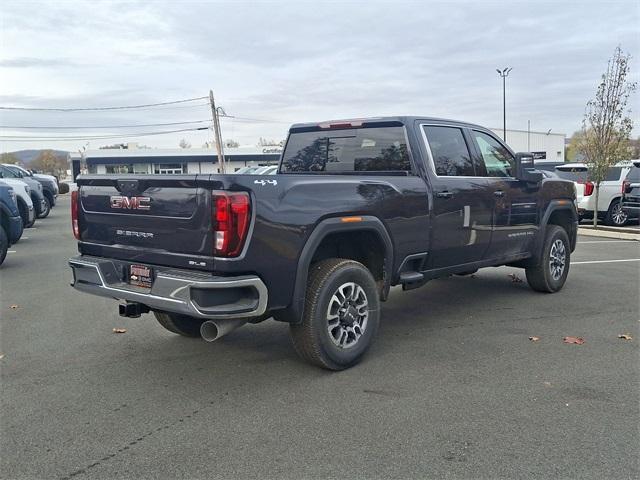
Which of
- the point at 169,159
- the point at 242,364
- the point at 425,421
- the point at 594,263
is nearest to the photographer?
the point at 425,421

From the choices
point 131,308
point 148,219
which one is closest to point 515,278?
point 131,308

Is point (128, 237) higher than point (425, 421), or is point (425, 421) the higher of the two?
point (128, 237)

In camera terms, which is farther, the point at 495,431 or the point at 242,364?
the point at 242,364

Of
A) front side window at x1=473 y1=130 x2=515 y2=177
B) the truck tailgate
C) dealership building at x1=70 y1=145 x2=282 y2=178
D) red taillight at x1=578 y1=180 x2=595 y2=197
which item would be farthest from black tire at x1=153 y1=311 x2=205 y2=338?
dealership building at x1=70 y1=145 x2=282 y2=178

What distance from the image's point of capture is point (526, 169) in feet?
22.4

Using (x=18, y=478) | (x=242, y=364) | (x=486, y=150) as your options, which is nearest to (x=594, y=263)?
(x=486, y=150)

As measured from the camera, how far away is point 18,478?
3172mm

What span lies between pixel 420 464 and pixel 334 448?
1.64ft

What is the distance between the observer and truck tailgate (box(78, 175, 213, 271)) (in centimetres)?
404

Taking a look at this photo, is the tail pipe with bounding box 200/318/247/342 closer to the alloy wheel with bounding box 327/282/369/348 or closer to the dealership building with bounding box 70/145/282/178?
the alloy wheel with bounding box 327/282/369/348

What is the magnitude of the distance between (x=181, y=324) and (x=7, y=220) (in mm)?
6139

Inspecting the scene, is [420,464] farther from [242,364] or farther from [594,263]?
[594,263]

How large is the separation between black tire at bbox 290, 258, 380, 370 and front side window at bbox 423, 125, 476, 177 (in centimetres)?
154

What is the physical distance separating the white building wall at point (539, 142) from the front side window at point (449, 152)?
239 ft
